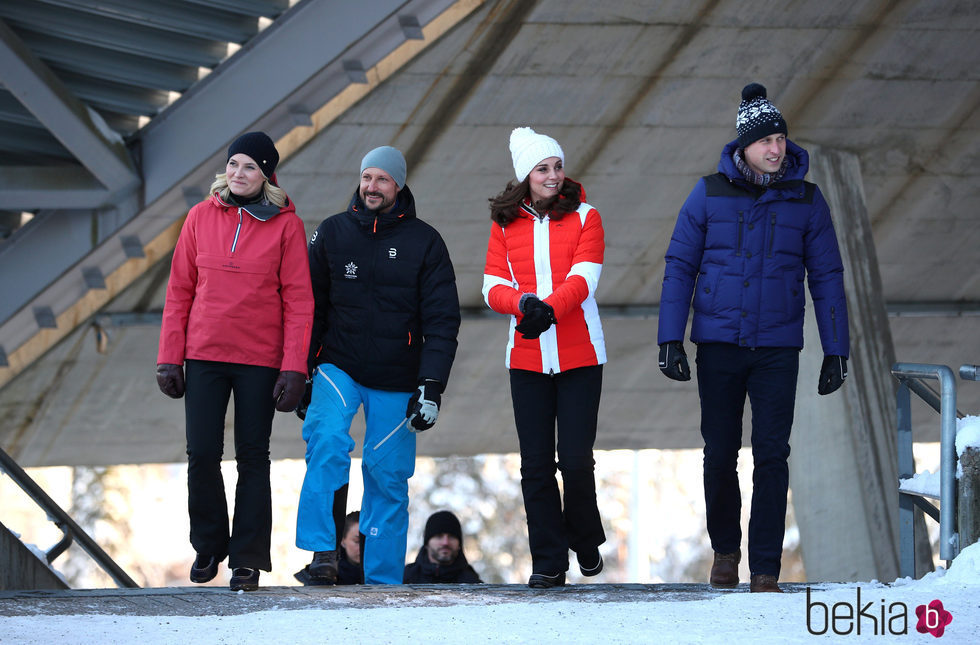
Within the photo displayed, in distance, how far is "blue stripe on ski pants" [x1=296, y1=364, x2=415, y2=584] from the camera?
5.44 m

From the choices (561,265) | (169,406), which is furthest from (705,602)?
(169,406)

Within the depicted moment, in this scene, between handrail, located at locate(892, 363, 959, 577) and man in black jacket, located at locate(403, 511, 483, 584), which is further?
man in black jacket, located at locate(403, 511, 483, 584)

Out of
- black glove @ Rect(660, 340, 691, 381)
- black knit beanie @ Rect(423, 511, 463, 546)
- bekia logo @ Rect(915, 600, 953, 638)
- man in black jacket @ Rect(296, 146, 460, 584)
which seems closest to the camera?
bekia logo @ Rect(915, 600, 953, 638)

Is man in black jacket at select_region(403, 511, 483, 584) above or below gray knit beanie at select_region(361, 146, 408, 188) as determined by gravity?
below

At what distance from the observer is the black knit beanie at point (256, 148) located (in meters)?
5.37

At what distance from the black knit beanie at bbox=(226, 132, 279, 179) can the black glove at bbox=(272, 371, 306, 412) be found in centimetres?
89

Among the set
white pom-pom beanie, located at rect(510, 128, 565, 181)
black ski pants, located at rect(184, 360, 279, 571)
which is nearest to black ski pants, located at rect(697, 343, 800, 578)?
white pom-pom beanie, located at rect(510, 128, 565, 181)

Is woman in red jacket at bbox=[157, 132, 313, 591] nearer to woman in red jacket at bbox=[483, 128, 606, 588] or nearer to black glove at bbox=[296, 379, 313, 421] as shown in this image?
black glove at bbox=[296, 379, 313, 421]

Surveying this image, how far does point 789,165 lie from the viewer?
5320mm

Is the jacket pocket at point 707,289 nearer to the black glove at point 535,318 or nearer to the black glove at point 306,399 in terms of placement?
the black glove at point 535,318

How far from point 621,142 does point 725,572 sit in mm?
6014

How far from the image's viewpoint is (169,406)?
13.6 meters

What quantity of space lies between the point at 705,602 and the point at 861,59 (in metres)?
6.58

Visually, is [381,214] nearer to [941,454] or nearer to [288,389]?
[288,389]
